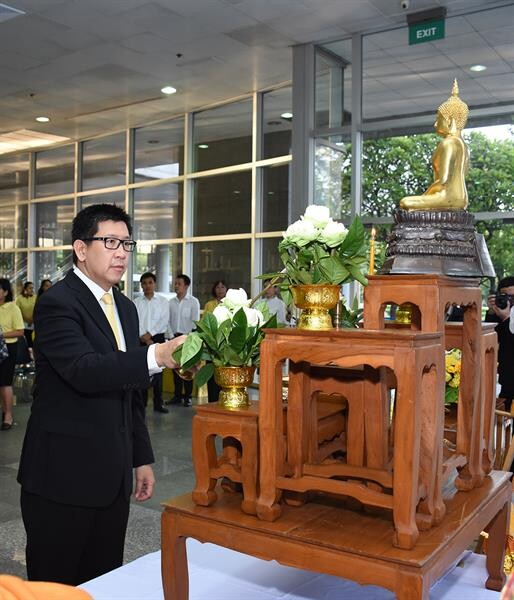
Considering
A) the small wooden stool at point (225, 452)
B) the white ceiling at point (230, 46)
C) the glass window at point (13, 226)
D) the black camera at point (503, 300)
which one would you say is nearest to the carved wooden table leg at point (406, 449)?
the small wooden stool at point (225, 452)

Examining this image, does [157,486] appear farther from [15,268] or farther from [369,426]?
[15,268]

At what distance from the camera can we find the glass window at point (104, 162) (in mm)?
13250

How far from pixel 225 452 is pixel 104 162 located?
42.4 feet

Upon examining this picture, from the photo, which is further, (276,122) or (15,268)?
(15,268)

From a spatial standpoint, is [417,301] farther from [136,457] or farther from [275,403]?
[136,457]

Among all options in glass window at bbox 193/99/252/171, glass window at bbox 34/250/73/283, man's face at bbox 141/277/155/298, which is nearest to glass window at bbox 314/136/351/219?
glass window at bbox 193/99/252/171

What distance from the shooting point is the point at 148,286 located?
862 centimetres

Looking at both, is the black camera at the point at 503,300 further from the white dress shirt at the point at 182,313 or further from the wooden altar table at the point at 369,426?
the white dress shirt at the point at 182,313

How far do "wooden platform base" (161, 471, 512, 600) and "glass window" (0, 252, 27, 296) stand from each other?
14891 millimetres

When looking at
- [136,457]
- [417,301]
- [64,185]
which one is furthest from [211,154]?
[417,301]

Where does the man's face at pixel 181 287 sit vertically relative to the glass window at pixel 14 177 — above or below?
below

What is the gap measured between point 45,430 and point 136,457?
0.42 m

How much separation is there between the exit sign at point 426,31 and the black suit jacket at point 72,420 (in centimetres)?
655

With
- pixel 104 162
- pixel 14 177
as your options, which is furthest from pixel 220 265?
pixel 14 177
